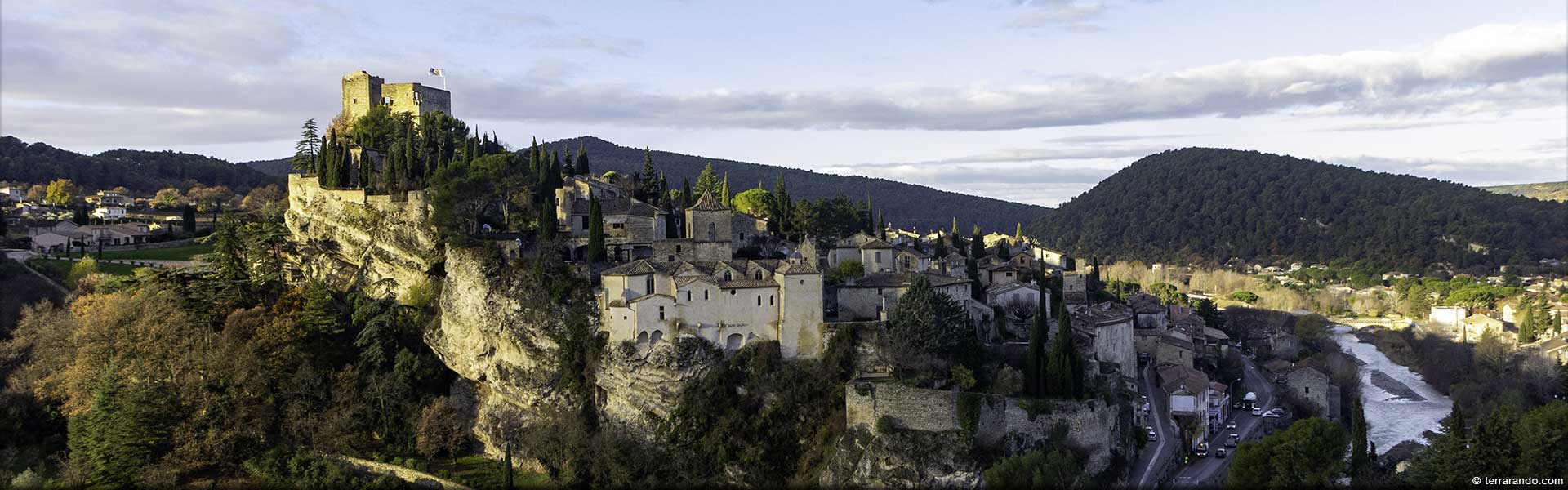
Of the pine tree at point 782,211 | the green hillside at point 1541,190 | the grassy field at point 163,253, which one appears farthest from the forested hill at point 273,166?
the green hillside at point 1541,190

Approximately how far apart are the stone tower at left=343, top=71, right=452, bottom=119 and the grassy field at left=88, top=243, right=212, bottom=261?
33.6ft

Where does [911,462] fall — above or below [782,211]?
below

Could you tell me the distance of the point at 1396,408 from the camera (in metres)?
59.7

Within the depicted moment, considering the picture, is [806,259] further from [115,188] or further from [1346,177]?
[1346,177]

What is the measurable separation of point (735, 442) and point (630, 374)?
4.44 m

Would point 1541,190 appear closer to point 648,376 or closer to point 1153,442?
point 1153,442

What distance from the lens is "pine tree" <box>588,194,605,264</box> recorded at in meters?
41.2

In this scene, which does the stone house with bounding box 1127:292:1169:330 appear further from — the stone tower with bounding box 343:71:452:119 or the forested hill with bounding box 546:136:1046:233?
the forested hill with bounding box 546:136:1046:233

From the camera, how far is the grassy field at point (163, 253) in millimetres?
54312

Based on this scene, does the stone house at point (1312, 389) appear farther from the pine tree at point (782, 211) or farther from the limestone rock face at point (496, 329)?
the limestone rock face at point (496, 329)

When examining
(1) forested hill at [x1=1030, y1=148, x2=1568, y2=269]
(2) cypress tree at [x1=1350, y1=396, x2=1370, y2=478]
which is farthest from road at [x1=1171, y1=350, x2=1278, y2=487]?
(1) forested hill at [x1=1030, y1=148, x2=1568, y2=269]

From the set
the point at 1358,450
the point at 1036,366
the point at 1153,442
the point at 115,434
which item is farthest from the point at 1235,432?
the point at 115,434

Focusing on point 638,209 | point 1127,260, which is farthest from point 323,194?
point 1127,260

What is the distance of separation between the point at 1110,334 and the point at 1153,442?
14.2ft
